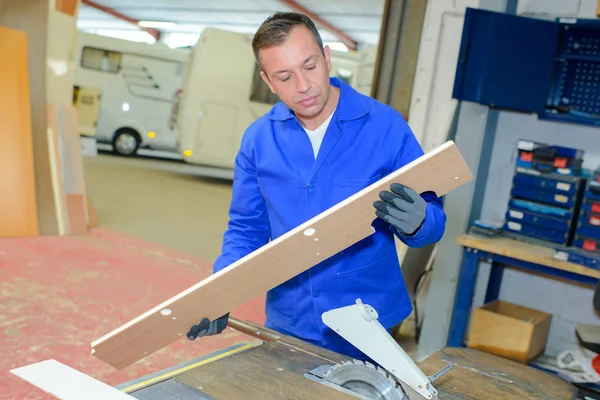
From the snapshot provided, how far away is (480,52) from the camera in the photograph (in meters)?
3.32

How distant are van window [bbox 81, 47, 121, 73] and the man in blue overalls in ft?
30.0

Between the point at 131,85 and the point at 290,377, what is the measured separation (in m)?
9.71

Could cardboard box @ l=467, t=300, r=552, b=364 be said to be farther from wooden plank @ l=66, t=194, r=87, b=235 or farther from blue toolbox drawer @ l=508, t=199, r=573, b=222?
wooden plank @ l=66, t=194, r=87, b=235

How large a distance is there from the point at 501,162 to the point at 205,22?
12.7 metres

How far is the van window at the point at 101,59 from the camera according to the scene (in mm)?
9984

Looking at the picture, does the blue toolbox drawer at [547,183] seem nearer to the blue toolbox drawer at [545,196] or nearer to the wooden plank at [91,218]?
the blue toolbox drawer at [545,196]

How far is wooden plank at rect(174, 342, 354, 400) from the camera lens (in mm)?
1172

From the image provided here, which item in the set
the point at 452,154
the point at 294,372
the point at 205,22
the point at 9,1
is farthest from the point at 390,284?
the point at 205,22

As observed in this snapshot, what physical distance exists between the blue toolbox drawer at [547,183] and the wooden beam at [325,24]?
9.26 metres

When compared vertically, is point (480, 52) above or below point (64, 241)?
above

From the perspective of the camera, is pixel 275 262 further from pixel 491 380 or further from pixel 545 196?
pixel 545 196

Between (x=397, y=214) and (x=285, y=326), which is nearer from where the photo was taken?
(x=397, y=214)

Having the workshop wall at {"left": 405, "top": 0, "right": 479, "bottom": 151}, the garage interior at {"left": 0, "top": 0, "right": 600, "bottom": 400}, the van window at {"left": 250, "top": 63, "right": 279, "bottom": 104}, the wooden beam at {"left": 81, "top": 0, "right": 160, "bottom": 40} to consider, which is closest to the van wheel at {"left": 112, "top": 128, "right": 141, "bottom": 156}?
the van window at {"left": 250, "top": 63, "right": 279, "bottom": 104}

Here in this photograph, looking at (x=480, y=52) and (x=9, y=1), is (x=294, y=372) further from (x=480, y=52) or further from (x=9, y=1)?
(x=9, y=1)
